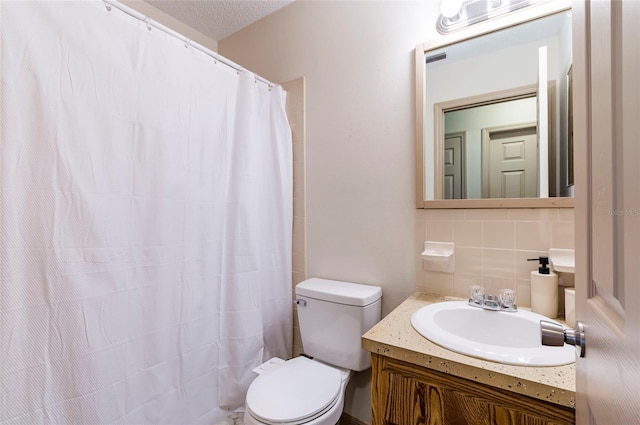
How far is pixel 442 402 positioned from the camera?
79cm

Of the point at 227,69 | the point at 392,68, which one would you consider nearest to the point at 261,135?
the point at 227,69

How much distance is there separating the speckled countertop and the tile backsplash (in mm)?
416

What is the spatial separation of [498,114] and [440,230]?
52cm

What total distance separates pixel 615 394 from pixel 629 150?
0.27 metres

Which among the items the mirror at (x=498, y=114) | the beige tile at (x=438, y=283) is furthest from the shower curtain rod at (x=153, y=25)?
the beige tile at (x=438, y=283)

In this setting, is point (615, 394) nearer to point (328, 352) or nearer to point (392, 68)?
point (328, 352)

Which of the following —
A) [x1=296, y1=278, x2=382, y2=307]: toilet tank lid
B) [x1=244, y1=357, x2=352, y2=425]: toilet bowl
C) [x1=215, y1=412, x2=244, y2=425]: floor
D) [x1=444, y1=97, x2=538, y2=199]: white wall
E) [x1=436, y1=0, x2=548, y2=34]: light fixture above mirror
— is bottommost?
[x1=215, y1=412, x2=244, y2=425]: floor

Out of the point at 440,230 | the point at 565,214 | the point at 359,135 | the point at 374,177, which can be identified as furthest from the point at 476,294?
the point at 359,135

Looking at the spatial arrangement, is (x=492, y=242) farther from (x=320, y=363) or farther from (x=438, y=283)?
(x=320, y=363)

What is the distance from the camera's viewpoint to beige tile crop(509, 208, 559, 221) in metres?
1.10

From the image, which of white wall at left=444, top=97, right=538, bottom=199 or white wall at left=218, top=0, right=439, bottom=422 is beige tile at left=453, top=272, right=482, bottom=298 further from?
white wall at left=444, top=97, right=538, bottom=199

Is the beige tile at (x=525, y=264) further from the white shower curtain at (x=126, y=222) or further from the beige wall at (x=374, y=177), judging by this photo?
the white shower curtain at (x=126, y=222)

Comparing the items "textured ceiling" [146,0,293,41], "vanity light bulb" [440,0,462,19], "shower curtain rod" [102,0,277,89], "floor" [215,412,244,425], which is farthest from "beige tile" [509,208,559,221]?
"textured ceiling" [146,0,293,41]

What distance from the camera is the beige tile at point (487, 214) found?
1.18m
